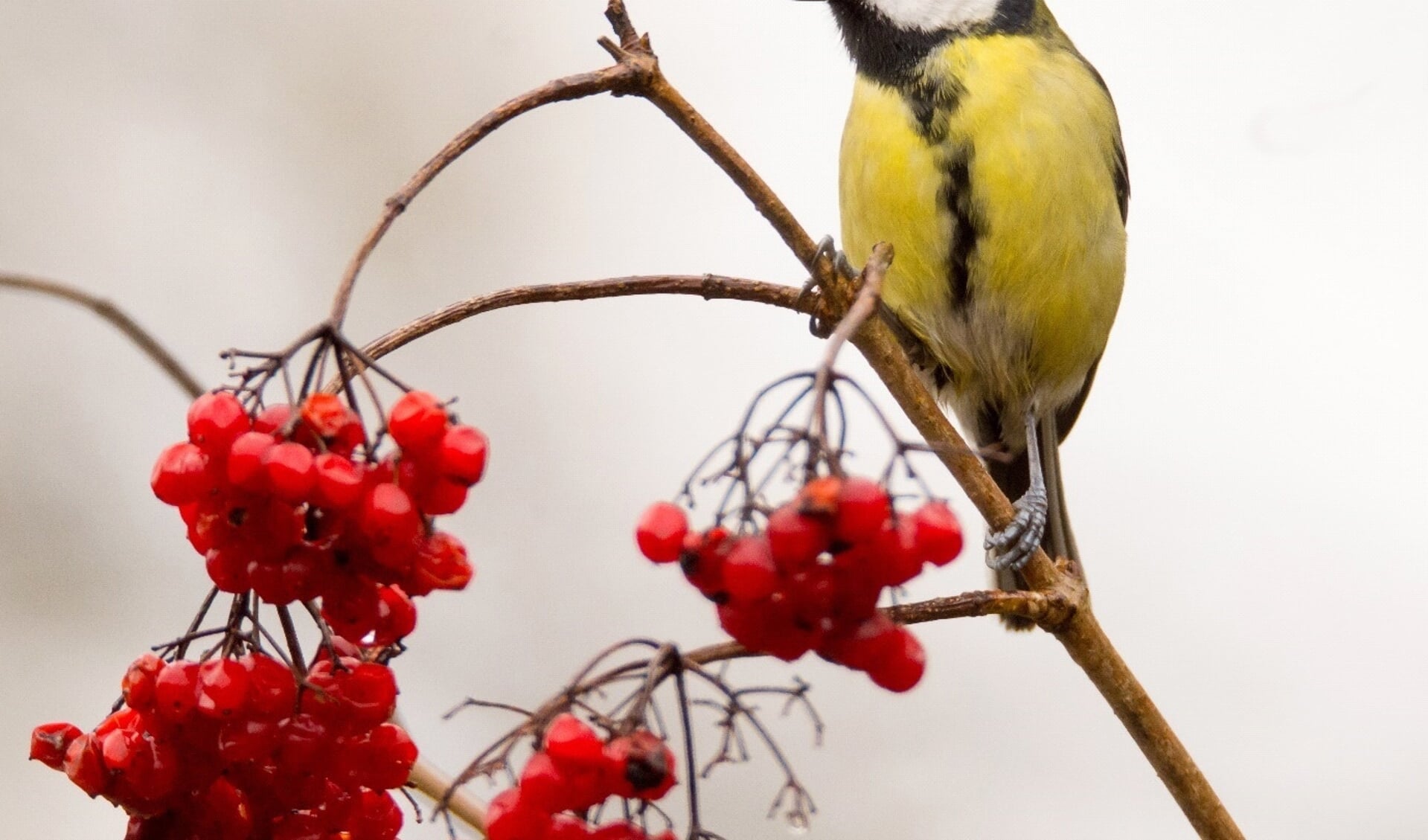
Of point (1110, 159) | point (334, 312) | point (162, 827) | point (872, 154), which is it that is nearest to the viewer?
point (334, 312)

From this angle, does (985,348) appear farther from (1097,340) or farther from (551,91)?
(551,91)

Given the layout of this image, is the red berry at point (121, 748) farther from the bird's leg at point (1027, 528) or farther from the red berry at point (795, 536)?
the bird's leg at point (1027, 528)

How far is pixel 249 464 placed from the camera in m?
0.75

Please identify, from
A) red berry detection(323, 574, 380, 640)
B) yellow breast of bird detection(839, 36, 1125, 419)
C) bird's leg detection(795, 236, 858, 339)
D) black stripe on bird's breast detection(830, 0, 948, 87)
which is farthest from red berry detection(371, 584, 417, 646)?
black stripe on bird's breast detection(830, 0, 948, 87)

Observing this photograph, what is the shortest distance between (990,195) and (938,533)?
1461mm

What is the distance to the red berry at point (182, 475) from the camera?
0.78 m

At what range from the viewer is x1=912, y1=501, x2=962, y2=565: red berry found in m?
0.76

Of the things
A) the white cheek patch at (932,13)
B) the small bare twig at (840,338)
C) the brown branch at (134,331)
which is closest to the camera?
the small bare twig at (840,338)

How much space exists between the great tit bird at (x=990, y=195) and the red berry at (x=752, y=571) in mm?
1363

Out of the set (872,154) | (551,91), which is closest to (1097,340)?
(872,154)

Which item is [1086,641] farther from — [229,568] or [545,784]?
[229,568]

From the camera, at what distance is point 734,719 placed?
80 centimetres

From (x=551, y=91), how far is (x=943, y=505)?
331 mm

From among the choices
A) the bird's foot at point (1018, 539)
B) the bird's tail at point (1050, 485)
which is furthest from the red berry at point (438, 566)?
the bird's tail at point (1050, 485)
